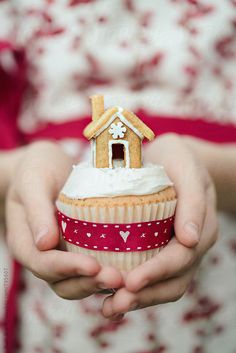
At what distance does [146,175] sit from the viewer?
53cm

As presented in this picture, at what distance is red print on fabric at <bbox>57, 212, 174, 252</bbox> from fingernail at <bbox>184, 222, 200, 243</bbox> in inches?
1.1

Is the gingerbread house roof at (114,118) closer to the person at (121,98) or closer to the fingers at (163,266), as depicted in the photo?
the fingers at (163,266)

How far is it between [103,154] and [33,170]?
124 mm

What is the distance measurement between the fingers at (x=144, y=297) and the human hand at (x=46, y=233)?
15mm

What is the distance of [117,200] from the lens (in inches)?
20.3

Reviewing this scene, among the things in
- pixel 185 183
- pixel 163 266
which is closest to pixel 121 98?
pixel 185 183

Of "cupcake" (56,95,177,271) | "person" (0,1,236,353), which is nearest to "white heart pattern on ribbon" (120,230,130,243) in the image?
"cupcake" (56,95,177,271)

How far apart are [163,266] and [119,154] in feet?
0.40

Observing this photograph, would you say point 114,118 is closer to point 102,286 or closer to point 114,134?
point 114,134

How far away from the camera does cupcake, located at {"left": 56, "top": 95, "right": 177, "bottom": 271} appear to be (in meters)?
0.51

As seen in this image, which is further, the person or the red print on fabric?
the person

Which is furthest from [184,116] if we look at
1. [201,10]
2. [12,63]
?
[12,63]

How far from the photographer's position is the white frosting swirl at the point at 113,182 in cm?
51

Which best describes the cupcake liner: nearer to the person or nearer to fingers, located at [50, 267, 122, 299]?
fingers, located at [50, 267, 122, 299]
